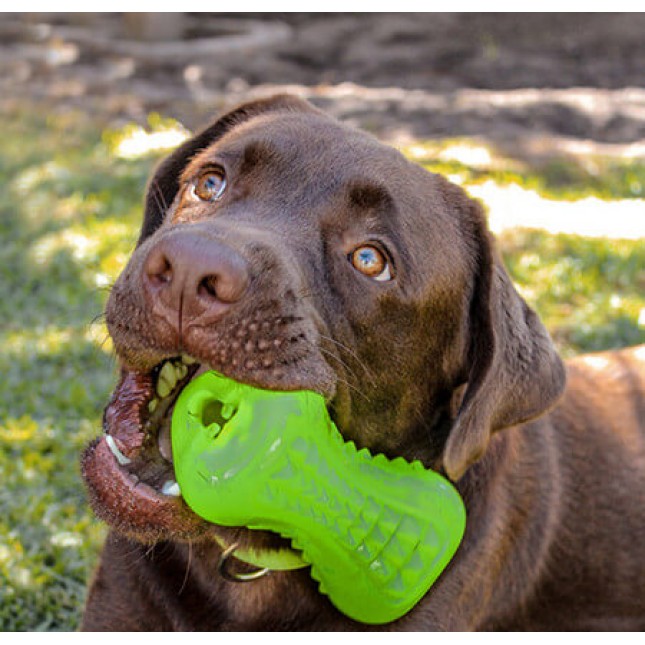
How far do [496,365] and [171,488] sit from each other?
1.07 meters

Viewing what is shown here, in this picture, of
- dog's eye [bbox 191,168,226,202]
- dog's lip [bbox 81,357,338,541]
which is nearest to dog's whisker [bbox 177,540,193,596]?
dog's lip [bbox 81,357,338,541]

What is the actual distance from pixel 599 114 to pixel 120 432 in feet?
26.3

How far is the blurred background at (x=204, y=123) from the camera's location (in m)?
4.84

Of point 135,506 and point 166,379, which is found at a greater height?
point 166,379

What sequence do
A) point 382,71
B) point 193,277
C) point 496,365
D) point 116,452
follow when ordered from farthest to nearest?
point 382,71 → point 496,365 → point 116,452 → point 193,277

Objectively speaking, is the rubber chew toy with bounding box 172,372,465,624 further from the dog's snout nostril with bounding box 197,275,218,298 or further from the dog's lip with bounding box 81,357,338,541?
the dog's snout nostril with bounding box 197,275,218,298

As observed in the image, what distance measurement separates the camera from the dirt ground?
981 centimetres

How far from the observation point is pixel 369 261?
3.16 m

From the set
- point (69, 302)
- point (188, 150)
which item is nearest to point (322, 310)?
point (188, 150)

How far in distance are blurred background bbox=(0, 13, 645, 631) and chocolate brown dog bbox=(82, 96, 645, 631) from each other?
577mm

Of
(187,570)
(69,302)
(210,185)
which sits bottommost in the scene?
(69,302)

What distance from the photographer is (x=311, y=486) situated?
2826mm

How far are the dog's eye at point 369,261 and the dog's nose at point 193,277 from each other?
545 millimetres

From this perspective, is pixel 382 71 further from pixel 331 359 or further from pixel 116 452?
pixel 116 452
